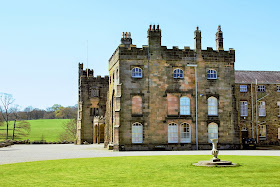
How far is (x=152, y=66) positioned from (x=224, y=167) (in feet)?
71.5

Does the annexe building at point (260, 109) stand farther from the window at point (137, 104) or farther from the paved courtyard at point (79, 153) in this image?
the window at point (137, 104)

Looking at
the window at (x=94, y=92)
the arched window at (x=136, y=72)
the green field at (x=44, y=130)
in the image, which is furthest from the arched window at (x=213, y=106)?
the green field at (x=44, y=130)

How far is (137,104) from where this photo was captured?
3919 centimetres

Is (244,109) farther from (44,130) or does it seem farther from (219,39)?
(44,130)

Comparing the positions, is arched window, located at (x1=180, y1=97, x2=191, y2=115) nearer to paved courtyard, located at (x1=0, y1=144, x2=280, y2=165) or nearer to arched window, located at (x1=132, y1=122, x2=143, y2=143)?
arched window, located at (x1=132, y1=122, x2=143, y2=143)

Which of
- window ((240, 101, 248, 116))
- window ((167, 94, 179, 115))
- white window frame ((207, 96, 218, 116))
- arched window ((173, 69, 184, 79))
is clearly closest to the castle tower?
arched window ((173, 69, 184, 79))

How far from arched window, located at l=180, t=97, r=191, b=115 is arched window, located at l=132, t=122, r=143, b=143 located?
4.80 meters

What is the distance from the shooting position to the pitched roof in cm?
5297

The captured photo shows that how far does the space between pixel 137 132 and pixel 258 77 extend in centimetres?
2385

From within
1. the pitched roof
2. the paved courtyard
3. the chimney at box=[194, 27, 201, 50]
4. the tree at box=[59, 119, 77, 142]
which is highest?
the chimney at box=[194, 27, 201, 50]

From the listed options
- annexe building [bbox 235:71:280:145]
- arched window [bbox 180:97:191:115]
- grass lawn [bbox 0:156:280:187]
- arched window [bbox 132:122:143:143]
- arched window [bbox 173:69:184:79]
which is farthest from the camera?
annexe building [bbox 235:71:280:145]

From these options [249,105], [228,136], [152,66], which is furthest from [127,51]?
[249,105]

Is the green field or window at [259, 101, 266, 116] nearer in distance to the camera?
window at [259, 101, 266, 116]

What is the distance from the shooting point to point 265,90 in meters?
52.4
